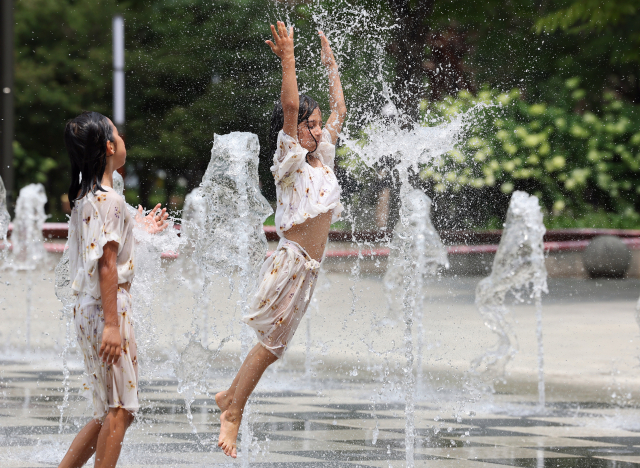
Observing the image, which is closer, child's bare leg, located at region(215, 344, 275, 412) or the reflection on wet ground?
child's bare leg, located at region(215, 344, 275, 412)

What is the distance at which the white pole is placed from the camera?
2307 cm

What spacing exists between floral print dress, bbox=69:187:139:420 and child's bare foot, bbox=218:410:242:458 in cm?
55

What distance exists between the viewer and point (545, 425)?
536 centimetres

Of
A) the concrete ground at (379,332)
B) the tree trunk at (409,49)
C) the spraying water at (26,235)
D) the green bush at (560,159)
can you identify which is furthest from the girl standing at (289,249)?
the green bush at (560,159)

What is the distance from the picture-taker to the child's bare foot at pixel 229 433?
3.59 meters

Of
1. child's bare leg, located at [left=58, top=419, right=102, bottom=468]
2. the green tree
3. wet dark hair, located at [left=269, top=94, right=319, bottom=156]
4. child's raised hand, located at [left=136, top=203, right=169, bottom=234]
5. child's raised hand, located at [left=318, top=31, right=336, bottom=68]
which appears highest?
the green tree

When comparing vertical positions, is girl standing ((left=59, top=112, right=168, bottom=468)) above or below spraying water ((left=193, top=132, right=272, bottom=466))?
below

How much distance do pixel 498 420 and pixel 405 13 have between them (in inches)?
492

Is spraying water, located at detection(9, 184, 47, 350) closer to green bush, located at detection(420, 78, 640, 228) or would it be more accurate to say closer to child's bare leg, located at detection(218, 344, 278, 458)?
green bush, located at detection(420, 78, 640, 228)

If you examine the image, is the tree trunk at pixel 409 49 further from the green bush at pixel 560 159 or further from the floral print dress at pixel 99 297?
the floral print dress at pixel 99 297

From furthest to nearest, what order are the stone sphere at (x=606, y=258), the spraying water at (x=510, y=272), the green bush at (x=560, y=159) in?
the green bush at (x=560, y=159)
the stone sphere at (x=606, y=258)
the spraying water at (x=510, y=272)

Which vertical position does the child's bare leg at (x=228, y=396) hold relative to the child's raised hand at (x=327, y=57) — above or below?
below

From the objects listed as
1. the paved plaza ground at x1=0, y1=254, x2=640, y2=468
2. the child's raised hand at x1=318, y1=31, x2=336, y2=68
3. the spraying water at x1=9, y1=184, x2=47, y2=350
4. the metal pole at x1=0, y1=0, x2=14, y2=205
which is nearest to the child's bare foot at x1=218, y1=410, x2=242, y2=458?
the paved plaza ground at x1=0, y1=254, x2=640, y2=468

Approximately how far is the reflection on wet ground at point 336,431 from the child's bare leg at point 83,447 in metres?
0.98
